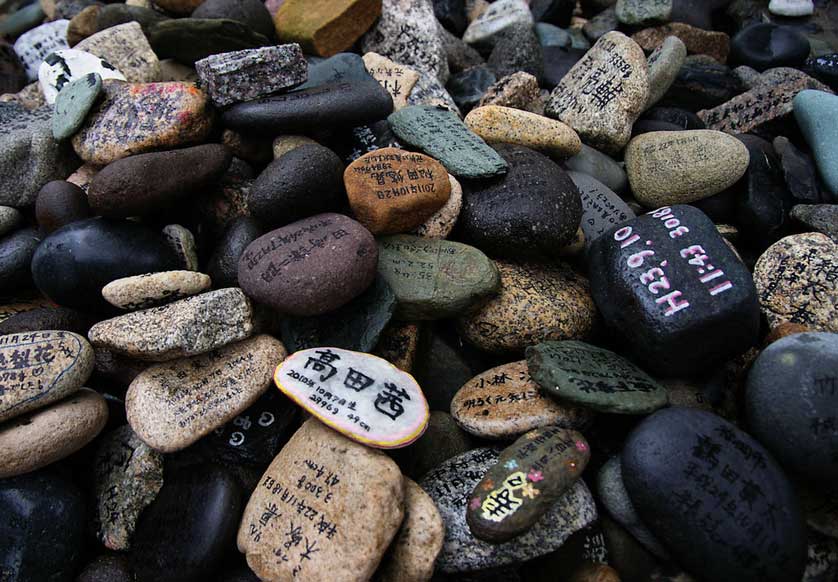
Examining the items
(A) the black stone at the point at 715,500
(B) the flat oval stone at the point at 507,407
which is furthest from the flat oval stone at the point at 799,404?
(B) the flat oval stone at the point at 507,407

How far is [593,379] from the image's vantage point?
6.72ft

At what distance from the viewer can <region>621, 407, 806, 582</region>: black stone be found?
5.73 ft

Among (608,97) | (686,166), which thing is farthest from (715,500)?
(608,97)

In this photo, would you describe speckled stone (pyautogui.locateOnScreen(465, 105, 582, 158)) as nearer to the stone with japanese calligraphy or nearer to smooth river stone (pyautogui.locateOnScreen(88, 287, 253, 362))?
the stone with japanese calligraphy

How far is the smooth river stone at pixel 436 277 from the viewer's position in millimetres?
2293

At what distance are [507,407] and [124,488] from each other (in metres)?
1.42

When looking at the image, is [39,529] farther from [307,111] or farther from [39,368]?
[307,111]

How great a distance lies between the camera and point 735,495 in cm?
179

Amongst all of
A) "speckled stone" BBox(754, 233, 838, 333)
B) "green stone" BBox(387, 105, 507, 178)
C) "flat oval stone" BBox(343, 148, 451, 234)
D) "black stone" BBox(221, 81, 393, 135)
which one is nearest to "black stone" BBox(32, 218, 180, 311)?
"black stone" BBox(221, 81, 393, 135)

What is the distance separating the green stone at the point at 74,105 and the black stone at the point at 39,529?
5.06ft

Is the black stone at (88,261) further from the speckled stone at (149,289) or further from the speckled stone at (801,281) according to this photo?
the speckled stone at (801,281)

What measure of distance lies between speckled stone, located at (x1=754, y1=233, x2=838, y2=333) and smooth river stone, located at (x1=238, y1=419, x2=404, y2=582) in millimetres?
1714

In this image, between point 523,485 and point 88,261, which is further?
point 88,261

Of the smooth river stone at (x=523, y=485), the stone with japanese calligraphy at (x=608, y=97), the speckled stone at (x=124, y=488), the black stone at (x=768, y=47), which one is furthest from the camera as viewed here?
the black stone at (x=768, y=47)
